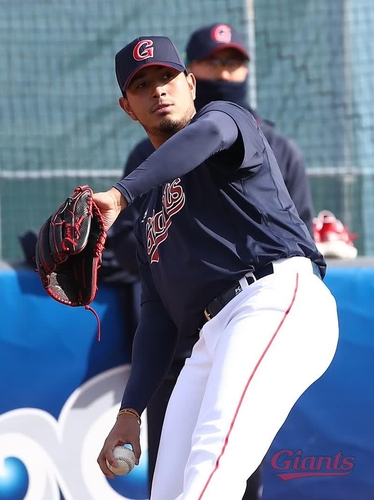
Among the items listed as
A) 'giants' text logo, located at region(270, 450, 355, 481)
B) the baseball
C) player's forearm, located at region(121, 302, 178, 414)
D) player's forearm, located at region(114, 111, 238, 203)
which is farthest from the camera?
'giants' text logo, located at region(270, 450, 355, 481)

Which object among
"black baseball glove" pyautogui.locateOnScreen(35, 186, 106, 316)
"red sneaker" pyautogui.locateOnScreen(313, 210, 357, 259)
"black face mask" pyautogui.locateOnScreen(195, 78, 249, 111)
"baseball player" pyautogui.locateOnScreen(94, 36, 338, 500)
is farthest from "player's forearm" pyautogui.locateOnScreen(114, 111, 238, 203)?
"red sneaker" pyautogui.locateOnScreen(313, 210, 357, 259)

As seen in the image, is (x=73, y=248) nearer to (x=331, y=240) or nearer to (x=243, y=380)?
(x=243, y=380)

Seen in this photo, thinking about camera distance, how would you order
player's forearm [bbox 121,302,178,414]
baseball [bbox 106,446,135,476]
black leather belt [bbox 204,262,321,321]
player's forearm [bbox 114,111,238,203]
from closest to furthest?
player's forearm [bbox 114,111,238,203] → black leather belt [bbox 204,262,321,321] → baseball [bbox 106,446,135,476] → player's forearm [bbox 121,302,178,414]

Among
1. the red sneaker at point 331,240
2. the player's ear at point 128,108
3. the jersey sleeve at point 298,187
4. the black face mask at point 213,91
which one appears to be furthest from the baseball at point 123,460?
the black face mask at point 213,91

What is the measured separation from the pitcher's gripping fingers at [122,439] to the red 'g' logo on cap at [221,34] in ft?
6.32

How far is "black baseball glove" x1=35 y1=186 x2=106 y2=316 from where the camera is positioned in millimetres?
2305

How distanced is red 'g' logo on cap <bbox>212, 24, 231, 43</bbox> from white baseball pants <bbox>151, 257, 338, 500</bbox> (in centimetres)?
178

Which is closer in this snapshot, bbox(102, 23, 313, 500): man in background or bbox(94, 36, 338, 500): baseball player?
bbox(94, 36, 338, 500): baseball player

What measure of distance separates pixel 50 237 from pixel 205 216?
1.71 ft

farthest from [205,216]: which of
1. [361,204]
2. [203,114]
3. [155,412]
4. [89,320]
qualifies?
[361,204]

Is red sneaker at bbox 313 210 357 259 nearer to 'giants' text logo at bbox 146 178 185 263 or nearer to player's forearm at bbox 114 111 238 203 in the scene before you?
'giants' text logo at bbox 146 178 185 263

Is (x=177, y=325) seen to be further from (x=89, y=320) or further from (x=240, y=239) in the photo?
(x=89, y=320)

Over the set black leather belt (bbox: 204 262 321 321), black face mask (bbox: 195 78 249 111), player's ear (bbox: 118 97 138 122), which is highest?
player's ear (bbox: 118 97 138 122)

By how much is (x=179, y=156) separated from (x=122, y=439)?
0.94 meters
